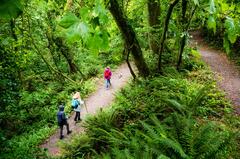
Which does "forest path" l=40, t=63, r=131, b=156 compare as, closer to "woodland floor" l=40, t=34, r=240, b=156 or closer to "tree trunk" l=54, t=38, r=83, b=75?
"woodland floor" l=40, t=34, r=240, b=156

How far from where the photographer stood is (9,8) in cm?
72

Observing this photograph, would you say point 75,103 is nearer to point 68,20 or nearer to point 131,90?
point 131,90

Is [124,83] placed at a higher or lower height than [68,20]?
lower

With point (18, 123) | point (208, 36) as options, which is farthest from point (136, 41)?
point (208, 36)

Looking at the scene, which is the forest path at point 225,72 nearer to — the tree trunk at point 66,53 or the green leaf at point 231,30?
the tree trunk at point 66,53

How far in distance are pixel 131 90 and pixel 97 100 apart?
13.0 ft

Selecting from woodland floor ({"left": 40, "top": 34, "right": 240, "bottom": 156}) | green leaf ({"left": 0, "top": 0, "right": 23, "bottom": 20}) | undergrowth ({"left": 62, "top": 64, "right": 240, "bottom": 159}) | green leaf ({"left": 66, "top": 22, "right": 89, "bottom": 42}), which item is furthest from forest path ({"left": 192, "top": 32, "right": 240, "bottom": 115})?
green leaf ({"left": 0, "top": 0, "right": 23, "bottom": 20})

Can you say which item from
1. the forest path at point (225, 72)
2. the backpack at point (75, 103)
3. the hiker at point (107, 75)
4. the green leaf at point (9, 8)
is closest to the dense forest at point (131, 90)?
the green leaf at point (9, 8)

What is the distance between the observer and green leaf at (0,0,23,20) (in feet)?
2.31

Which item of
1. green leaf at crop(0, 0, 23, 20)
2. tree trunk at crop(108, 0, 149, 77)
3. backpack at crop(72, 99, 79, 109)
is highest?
green leaf at crop(0, 0, 23, 20)

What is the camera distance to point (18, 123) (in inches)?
576

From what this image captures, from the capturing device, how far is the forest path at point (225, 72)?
1218 cm

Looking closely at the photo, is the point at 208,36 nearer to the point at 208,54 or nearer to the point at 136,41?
the point at 208,54

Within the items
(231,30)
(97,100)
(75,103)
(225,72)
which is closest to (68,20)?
(231,30)
